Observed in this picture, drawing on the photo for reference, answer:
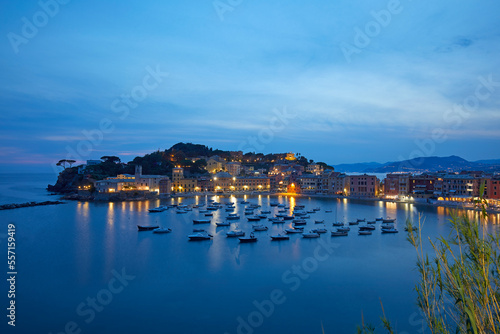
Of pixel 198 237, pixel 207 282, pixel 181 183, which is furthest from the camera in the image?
pixel 181 183

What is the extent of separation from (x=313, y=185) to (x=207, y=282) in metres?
21.5

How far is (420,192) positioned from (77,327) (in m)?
21.1

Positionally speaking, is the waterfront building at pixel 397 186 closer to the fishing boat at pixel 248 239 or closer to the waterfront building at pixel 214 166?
the fishing boat at pixel 248 239

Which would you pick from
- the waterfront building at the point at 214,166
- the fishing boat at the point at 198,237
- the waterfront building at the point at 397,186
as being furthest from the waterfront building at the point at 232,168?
the fishing boat at the point at 198,237

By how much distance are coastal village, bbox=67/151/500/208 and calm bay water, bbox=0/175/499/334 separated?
9.54m

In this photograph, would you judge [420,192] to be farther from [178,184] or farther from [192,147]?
[192,147]

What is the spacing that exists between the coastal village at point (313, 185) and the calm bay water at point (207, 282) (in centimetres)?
954

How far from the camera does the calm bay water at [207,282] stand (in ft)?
17.1

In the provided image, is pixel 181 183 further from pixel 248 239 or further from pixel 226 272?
pixel 226 272

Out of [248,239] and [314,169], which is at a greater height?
[314,169]

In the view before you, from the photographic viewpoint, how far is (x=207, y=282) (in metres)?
6.86

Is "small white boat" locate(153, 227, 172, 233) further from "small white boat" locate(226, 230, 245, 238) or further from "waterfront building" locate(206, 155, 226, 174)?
"waterfront building" locate(206, 155, 226, 174)

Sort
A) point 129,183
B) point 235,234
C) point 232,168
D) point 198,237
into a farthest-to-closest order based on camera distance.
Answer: point 232,168, point 129,183, point 235,234, point 198,237

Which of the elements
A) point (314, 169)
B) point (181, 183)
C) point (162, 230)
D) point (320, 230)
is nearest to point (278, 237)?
point (320, 230)
